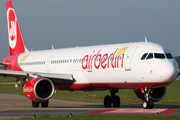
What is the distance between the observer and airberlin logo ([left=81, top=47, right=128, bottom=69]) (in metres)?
23.0

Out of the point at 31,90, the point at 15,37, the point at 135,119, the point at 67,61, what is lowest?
the point at 135,119

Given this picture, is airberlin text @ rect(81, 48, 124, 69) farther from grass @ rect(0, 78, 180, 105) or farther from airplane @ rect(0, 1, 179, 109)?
grass @ rect(0, 78, 180, 105)

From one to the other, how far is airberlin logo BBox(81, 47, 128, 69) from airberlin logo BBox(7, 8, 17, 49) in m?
11.5

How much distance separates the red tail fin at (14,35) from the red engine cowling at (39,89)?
33.5 feet

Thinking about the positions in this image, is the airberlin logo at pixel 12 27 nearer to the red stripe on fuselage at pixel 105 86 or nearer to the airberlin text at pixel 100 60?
the red stripe on fuselage at pixel 105 86

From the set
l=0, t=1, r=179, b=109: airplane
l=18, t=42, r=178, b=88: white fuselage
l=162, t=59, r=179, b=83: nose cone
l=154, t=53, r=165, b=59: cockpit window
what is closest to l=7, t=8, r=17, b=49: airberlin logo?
l=0, t=1, r=179, b=109: airplane

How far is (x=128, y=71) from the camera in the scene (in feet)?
72.8

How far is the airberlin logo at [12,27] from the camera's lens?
3462 cm

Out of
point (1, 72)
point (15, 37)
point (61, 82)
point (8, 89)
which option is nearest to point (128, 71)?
point (61, 82)

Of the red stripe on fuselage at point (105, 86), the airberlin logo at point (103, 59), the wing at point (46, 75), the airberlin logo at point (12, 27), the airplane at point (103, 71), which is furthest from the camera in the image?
the airberlin logo at point (12, 27)

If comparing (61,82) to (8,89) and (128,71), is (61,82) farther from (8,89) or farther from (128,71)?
(8,89)

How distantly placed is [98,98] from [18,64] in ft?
32.3

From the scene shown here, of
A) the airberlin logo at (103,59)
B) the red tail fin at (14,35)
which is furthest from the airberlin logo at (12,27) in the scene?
the airberlin logo at (103,59)

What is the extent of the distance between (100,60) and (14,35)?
44.3ft
